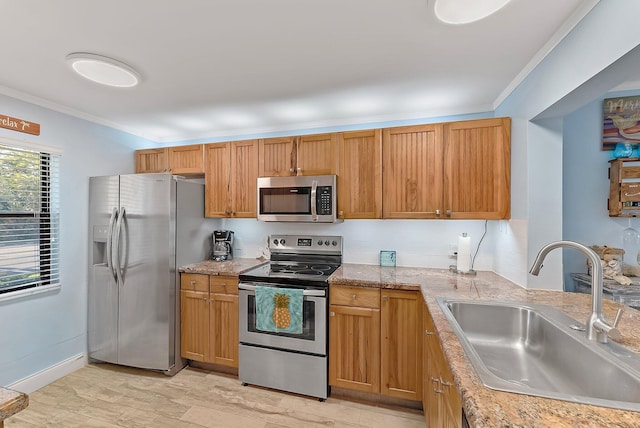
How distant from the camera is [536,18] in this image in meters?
1.39

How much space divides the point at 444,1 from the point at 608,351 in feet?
5.21

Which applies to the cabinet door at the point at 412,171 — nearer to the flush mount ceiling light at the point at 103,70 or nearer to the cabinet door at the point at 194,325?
the cabinet door at the point at 194,325

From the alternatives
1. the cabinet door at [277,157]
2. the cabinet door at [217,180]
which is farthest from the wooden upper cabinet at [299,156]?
the cabinet door at [217,180]

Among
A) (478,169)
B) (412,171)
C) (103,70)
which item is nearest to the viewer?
(103,70)

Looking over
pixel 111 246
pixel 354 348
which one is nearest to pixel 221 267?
pixel 111 246

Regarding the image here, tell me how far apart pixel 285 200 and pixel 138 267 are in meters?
1.51

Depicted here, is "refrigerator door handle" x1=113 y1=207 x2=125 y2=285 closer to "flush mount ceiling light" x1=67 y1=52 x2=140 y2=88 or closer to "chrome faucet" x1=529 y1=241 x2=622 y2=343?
"flush mount ceiling light" x1=67 y1=52 x2=140 y2=88

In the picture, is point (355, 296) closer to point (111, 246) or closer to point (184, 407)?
point (184, 407)

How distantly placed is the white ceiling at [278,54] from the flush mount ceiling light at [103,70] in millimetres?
51

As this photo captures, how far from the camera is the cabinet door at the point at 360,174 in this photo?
2463 millimetres

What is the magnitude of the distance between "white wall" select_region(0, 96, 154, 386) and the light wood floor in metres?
0.30

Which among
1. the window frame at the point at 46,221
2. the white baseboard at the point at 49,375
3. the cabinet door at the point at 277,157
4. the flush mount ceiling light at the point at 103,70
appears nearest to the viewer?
the flush mount ceiling light at the point at 103,70

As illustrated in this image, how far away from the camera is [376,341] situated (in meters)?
2.13

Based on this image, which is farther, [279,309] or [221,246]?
[221,246]
